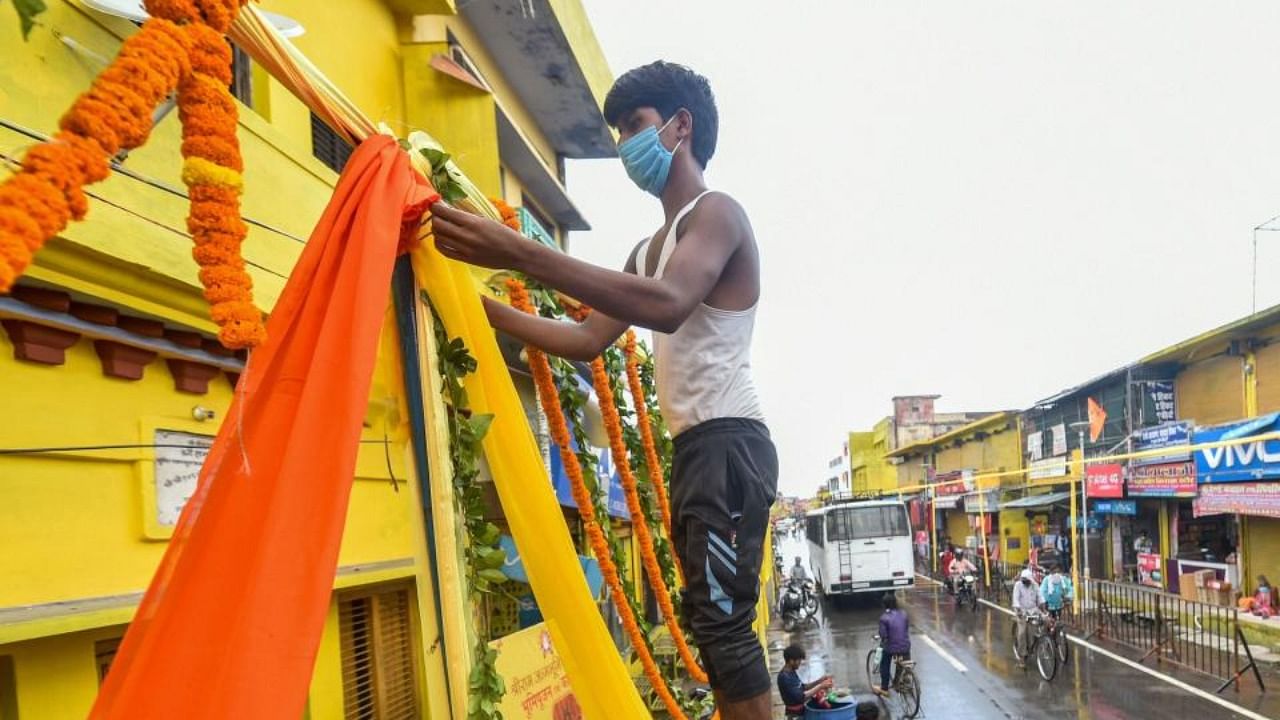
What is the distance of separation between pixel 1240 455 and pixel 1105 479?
18.2 feet

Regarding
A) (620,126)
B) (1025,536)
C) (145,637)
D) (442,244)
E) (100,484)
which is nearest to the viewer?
(145,637)

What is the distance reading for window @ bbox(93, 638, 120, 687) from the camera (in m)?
2.89

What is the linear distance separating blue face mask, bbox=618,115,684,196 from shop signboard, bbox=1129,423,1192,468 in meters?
15.5

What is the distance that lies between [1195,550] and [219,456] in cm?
2021

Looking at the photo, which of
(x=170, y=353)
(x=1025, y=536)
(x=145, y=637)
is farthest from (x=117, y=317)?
(x=1025, y=536)

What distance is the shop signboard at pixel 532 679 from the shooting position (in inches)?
205

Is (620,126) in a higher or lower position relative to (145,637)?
higher

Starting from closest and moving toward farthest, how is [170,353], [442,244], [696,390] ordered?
[442,244] → [696,390] → [170,353]

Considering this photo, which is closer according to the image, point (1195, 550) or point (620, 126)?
point (620, 126)

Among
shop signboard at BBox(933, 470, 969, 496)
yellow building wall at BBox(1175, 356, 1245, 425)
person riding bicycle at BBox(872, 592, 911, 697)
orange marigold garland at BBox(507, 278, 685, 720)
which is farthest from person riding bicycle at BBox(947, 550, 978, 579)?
orange marigold garland at BBox(507, 278, 685, 720)

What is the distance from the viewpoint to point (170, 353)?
325cm

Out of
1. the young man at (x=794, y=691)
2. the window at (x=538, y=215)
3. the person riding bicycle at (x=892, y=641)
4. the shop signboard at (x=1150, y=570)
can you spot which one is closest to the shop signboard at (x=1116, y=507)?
the shop signboard at (x=1150, y=570)

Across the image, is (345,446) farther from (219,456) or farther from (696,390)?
(696,390)

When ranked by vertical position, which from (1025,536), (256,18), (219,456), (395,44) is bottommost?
(1025,536)
